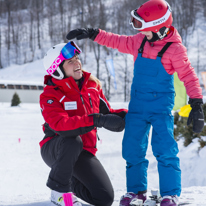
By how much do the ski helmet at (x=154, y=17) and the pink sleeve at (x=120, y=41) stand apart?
0.97ft

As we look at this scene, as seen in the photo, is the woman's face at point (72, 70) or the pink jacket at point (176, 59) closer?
the pink jacket at point (176, 59)

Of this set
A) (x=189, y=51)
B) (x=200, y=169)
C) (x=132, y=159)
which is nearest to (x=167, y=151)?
(x=132, y=159)

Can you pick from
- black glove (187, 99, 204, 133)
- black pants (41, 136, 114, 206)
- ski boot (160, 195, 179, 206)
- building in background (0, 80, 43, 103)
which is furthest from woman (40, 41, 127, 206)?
building in background (0, 80, 43, 103)

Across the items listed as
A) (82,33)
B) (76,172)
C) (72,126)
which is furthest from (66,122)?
(82,33)

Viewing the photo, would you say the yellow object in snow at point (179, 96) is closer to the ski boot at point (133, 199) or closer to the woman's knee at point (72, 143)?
the ski boot at point (133, 199)

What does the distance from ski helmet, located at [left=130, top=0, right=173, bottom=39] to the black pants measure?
114 cm

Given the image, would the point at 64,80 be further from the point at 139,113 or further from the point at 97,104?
the point at 139,113

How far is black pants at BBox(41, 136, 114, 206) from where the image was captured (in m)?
2.56

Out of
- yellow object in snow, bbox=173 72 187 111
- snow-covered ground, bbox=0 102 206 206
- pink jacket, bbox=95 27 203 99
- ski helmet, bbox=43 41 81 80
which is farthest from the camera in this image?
yellow object in snow, bbox=173 72 187 111

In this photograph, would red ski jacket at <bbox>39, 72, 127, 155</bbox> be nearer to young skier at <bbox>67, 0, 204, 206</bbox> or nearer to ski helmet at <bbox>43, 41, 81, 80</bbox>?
ski helmet at <bbox>43, 41, 81, 80</bbox>

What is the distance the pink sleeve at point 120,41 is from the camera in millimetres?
3068

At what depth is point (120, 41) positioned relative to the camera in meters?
3.12

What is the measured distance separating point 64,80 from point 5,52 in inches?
1496

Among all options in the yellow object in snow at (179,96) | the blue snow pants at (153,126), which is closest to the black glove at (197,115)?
the blue snow pants at (153,126)
